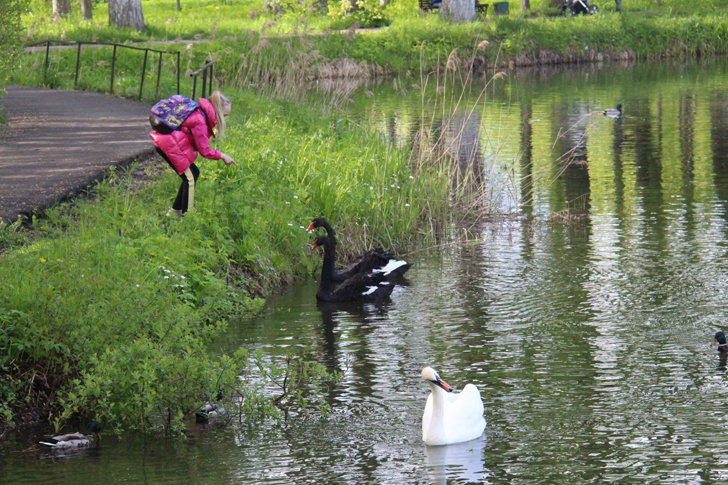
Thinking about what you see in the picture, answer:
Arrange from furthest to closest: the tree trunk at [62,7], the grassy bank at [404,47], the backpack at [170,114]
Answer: the tree trunk at [62,7] → the grassy bank at [404,47] → the backpack at [170,114]

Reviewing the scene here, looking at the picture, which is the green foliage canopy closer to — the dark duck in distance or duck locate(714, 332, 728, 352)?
the dark duck in distance

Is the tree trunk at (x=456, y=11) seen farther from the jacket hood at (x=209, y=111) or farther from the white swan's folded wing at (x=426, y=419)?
the white swan's folded wing at (x=426, y=419)

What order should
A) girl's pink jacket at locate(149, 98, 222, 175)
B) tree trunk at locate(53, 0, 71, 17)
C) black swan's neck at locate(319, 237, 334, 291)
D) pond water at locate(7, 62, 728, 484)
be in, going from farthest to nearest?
tree trunk at locate(53, 0, 71, 17)
black swan's neck at locate(319, 237, 334, 291)
girl's pink jacket at locate(149, 98, 222, 175)
pond water at locate(7, 62, 728, 484)

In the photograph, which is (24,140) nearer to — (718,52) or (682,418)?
(682,418)

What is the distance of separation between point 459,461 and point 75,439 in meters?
2.70

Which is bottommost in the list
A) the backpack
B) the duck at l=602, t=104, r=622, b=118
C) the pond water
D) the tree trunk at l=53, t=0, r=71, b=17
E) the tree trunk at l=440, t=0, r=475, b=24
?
the pond water

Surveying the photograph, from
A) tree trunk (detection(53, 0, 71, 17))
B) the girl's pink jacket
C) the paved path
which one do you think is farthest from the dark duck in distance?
tree trunk (detection(53, 0, 71, 17))

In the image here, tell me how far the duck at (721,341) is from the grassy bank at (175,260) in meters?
4.22

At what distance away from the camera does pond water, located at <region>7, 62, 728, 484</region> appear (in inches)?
257

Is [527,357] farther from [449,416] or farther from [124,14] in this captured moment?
[124,14]

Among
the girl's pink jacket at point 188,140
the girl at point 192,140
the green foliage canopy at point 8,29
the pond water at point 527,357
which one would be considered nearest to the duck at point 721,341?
the pond water at point 527,357

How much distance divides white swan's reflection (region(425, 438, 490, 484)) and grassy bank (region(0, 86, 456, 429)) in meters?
1.65

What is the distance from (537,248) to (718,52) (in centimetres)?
3284

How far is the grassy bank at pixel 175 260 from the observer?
23.8 feet
